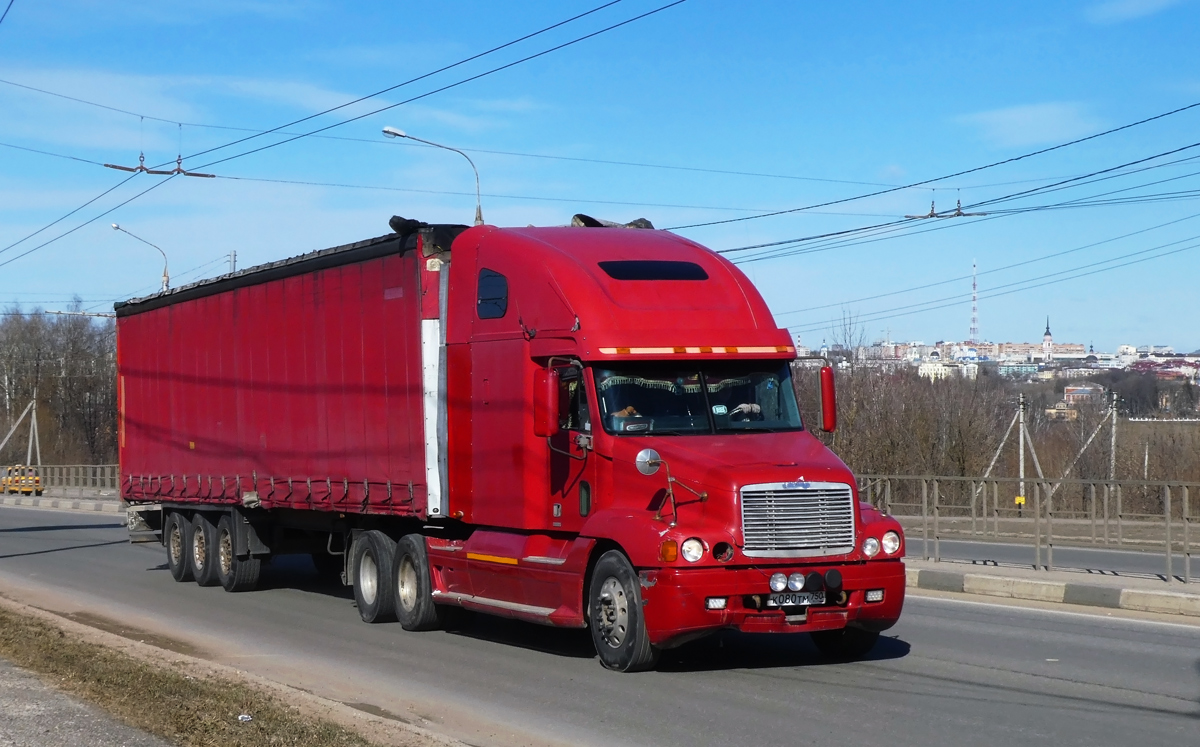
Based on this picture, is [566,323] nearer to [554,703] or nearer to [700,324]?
[700,324]

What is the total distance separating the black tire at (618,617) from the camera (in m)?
9.92

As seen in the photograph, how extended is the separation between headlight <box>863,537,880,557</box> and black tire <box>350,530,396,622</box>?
5755mm

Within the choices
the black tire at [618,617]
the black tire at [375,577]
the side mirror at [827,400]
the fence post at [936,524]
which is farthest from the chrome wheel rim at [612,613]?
the fence post at [936,524]

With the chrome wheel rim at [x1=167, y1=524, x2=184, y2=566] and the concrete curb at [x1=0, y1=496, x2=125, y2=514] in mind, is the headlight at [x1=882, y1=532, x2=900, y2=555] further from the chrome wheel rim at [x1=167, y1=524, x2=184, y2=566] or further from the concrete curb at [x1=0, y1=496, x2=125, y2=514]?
the concrete curb at [x1=0, y1=496, x2=125, y2=514]

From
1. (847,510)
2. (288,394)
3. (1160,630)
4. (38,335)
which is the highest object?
Answer: (38,335)

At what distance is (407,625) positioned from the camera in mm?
Answer: 13359

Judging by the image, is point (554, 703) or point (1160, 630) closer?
point (554, 703)

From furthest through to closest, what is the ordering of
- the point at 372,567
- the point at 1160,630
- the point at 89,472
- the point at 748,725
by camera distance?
the point at 89,472
the point at 372,567
the point at 1160,630
the point at 748,725

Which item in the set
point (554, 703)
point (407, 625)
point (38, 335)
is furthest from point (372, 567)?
point (38, 335)

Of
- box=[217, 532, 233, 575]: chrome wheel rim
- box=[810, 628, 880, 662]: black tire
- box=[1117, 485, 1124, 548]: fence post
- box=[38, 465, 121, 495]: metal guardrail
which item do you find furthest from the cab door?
box=[38, 465, 121, 495]: metal guardrail

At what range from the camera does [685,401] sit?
35.4 feet

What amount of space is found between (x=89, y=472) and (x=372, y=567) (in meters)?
42.8

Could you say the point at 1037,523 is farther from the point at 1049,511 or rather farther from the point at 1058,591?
the point at 1058,591

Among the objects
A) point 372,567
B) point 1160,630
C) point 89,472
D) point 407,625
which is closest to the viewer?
point 1160,630
